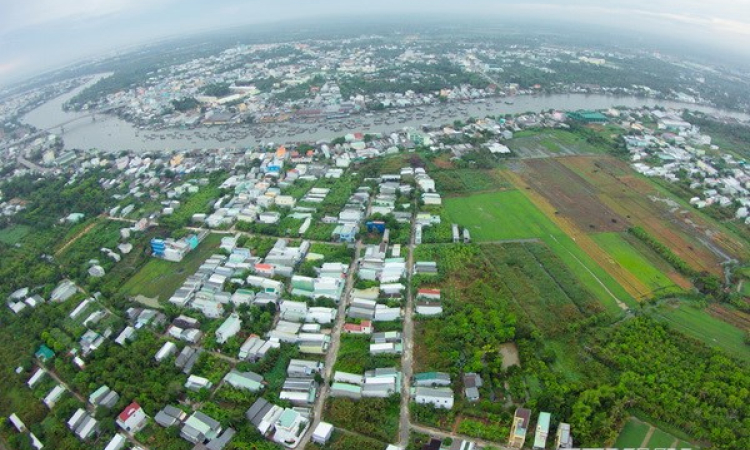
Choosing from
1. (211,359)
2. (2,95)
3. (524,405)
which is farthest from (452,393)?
(2,95)

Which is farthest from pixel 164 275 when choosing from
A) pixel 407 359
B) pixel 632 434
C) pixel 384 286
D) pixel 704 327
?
pixel 704 327

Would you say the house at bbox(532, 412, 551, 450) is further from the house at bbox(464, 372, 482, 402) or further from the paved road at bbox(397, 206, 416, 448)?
the paved road at bbox(397, 206, 416, 448)

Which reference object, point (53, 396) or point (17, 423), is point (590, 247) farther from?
point (17, 423)

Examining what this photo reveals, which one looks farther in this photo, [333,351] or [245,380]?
[333,351]

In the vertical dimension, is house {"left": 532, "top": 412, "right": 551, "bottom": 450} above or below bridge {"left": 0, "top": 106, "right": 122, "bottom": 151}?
below

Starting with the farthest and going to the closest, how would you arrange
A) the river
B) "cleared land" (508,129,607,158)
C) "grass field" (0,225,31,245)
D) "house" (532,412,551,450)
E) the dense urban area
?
the river < "cleared land" (508,129,607,158) < "grass field" (0,225,31,245) < the dense urban area < "house" (532,412,551,450)

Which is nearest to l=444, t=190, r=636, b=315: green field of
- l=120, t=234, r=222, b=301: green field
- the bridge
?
l=120, t=234, r=222, b=301: green field

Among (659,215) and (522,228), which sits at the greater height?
(522,228)
